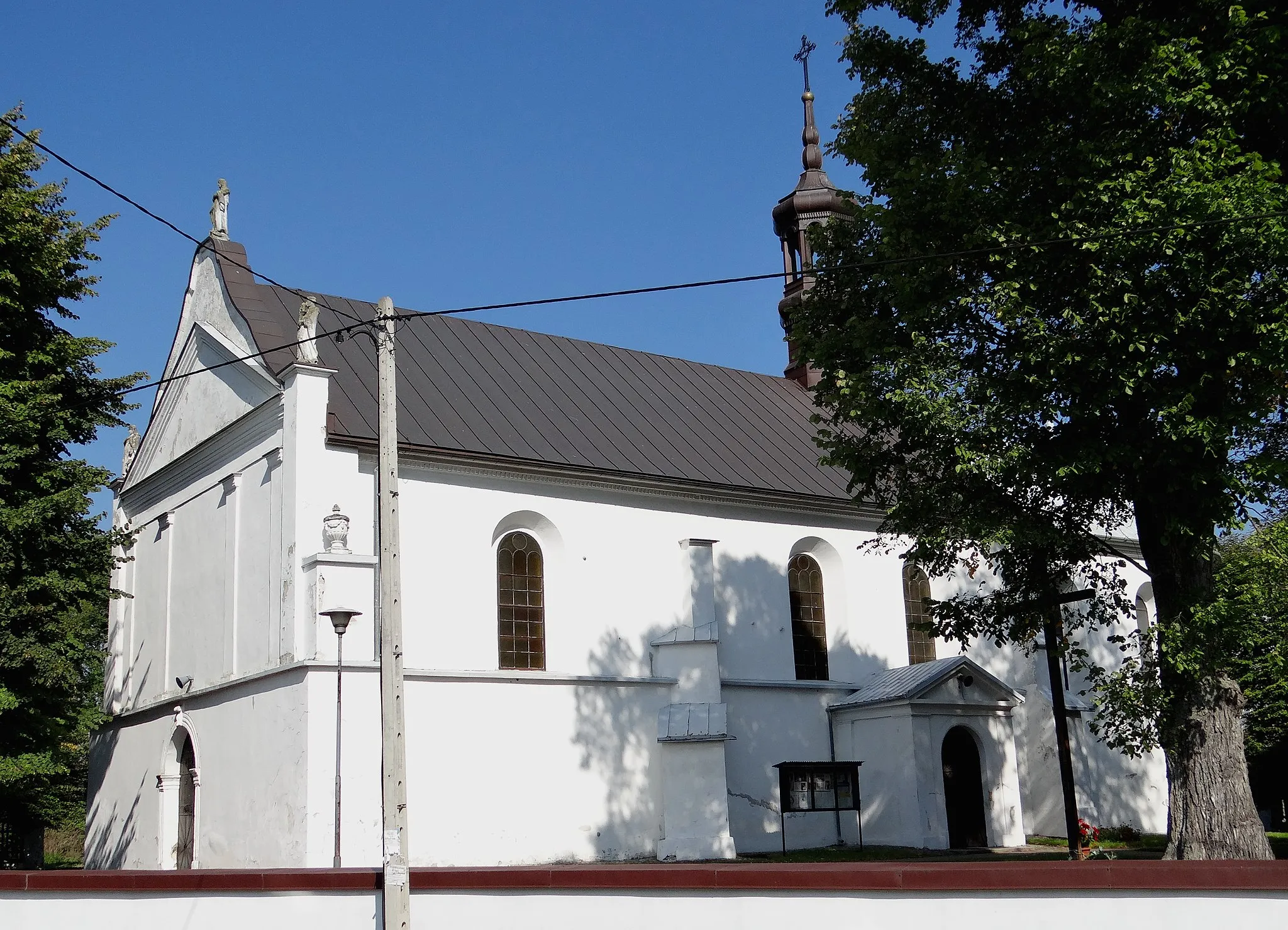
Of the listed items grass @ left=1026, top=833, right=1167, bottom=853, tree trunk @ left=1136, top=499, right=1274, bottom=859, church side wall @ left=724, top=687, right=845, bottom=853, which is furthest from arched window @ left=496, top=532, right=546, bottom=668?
tree trunk @ left=1136, top=499, right=1274, bottom=859

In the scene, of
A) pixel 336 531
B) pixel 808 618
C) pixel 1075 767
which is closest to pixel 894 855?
pixel 808 618

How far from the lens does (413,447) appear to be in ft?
68.4

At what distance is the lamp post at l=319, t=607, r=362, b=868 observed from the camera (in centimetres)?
1697

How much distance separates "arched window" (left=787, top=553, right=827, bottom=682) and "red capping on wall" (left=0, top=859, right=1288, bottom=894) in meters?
14.7

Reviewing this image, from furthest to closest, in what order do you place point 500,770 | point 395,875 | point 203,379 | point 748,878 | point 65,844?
point 65,844
point 203,379
point 500,770
point 395,875
point 748,878

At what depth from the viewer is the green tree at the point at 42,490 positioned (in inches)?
781

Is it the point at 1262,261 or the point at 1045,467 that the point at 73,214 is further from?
the point at 1262,261

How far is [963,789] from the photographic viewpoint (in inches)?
965

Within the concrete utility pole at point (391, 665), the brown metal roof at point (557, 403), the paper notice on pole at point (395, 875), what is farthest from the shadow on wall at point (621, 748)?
the paper notice on pole at point (395, 875)

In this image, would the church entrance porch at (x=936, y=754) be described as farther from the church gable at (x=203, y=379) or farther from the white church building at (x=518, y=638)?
the church gable at (x=203, y=379)

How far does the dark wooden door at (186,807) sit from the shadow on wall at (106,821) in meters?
1.28

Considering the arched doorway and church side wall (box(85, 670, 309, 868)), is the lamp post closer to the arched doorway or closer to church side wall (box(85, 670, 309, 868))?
church side wall (box(85, 670, 309, 868))

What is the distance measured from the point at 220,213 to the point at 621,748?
41.9 feet

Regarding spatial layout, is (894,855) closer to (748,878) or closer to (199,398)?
(748,878)
